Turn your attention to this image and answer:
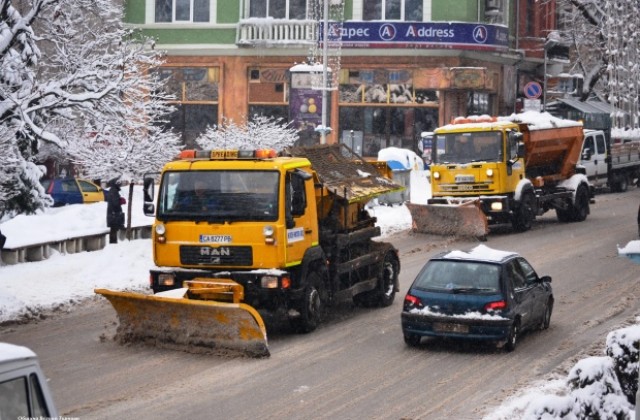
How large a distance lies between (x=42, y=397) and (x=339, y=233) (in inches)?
495

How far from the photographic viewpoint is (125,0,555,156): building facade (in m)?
47.2

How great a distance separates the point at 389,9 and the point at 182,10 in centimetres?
878

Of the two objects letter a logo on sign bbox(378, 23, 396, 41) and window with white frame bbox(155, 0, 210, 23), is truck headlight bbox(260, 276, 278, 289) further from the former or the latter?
window with white frame bbox(155, 0, 210, 23)

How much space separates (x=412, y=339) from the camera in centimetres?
1697

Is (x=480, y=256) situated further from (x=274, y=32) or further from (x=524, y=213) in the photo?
(x=274, y=32)

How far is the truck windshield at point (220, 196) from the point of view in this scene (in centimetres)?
1703

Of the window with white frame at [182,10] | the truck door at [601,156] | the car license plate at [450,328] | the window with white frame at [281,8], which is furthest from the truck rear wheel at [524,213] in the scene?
the window with white frame at [182,10]

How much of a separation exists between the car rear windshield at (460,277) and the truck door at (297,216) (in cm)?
179

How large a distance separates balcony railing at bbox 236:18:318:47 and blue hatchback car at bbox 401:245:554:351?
3187 centimetres

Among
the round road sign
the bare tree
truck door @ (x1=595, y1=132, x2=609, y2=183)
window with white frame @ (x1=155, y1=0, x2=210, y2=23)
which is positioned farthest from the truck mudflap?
window with white frame @ (x1=155, y1=0, x2=210, y2=23)

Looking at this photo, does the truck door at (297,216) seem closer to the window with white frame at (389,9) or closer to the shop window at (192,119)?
the window with white frame at (389,9)

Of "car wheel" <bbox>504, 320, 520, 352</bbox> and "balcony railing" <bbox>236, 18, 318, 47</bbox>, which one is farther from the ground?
"balcony railing" <bbox>236, 18, 318, 47</bbox>

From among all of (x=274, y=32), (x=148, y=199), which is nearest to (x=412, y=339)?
(x=148, y=199)

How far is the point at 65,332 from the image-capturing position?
17797 millimetres
